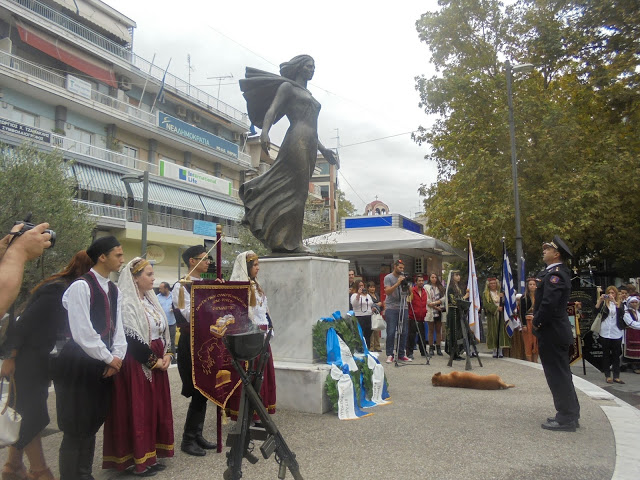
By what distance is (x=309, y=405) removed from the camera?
5.64 metres

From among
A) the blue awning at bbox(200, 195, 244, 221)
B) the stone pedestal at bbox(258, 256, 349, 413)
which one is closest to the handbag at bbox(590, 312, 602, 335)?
the stone pedestal at bbox(258, 256, 349, 413)

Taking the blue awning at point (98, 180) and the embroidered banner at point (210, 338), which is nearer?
the embroidered banner at point (210, 338)

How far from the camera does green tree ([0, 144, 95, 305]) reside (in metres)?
15.6

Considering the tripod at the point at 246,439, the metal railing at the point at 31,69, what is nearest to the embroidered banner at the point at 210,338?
the tripod at the point at 246,439

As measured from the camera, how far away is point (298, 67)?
676 centimetres

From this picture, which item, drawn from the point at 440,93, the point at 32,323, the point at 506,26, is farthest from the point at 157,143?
the point at 32,323

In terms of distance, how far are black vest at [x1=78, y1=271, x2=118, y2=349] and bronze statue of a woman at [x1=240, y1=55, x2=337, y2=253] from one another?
3.00 meters

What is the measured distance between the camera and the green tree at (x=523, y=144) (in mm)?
16281

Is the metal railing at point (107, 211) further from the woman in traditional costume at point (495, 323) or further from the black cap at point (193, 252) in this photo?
the black cap at point (193, 252)

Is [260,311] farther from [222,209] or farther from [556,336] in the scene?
[222,209]

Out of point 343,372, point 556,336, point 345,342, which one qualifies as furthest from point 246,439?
point 556,336

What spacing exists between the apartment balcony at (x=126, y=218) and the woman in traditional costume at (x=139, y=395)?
63.2 feet

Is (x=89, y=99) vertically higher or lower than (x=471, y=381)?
higher

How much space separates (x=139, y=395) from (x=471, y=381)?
4878mm
